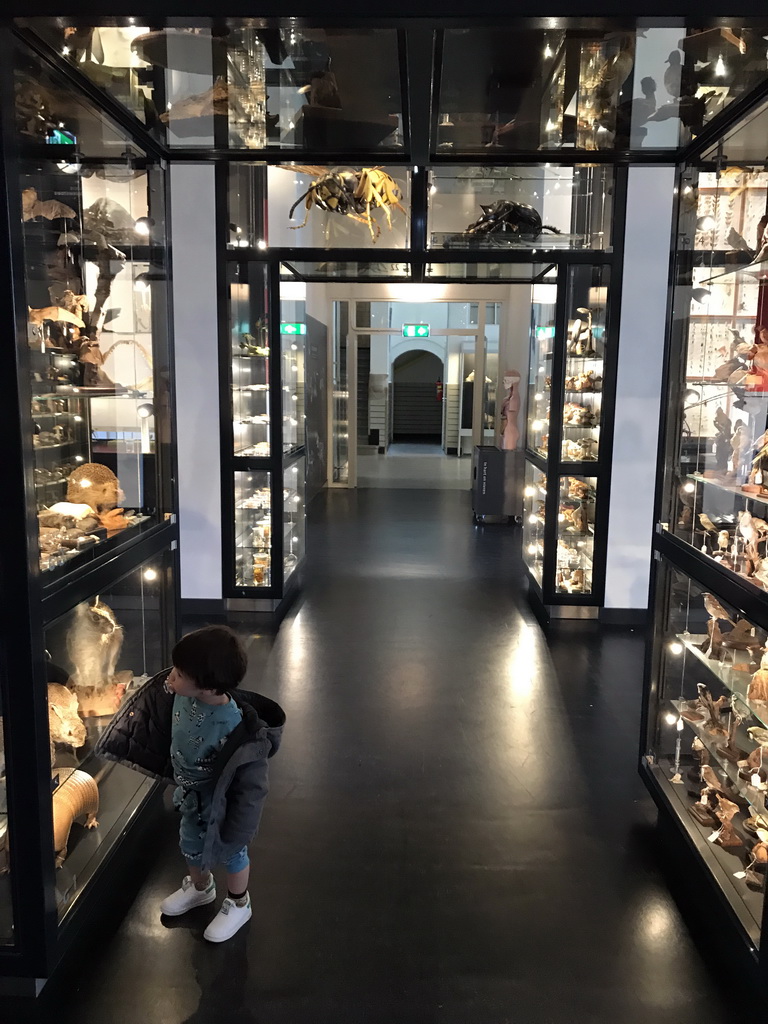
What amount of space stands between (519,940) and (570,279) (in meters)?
4.63

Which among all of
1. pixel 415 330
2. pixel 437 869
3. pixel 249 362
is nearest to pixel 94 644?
pixel 437 869

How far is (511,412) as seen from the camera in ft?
35.2

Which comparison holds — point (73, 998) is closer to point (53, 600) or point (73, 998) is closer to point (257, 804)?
point (257, 804)

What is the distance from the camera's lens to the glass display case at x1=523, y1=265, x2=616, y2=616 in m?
5.95

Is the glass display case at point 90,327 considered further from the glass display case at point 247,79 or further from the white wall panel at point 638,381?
the white wall panel at point 638,381

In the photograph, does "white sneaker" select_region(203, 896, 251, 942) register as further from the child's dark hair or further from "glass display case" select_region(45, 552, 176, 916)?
the child's dark hair

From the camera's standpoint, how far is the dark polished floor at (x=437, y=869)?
7.76 feet

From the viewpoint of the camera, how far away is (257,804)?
2443 millimetres

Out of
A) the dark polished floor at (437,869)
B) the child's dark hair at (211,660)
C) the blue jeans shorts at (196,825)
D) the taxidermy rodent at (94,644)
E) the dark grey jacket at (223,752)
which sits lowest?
the dark polished floor at (437,869)

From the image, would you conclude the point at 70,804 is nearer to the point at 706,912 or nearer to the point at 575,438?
the point at 706,912

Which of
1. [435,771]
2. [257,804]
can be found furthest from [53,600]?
[435,771]

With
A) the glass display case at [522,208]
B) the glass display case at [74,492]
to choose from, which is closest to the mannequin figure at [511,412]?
the glass display case at [522,208]

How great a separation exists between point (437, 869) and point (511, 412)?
828 centimetres

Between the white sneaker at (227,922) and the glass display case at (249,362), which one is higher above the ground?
the glass display case at (249,362)
